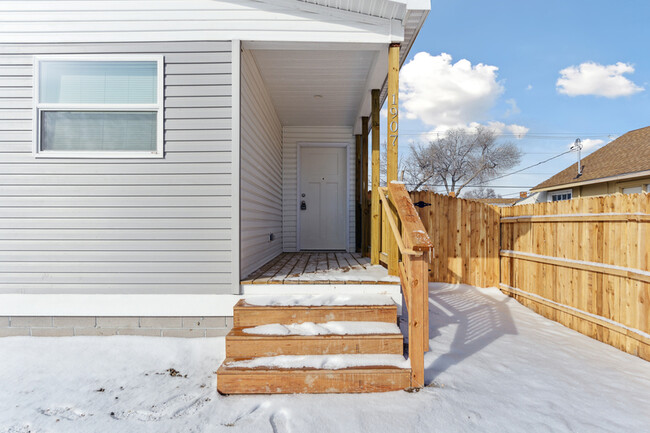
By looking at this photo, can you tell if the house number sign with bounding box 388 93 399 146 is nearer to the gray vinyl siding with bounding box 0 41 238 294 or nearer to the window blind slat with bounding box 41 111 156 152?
the gray vinyl siding with bounding box 0 41 238 294

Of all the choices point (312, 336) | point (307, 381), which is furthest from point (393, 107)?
point (307, 381)

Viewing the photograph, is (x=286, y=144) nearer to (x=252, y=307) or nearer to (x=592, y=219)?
(x=252, y=307)

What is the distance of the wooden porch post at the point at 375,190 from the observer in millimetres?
3582

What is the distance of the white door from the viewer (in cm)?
570

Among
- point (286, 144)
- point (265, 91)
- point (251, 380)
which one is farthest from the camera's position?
point (286, 144)

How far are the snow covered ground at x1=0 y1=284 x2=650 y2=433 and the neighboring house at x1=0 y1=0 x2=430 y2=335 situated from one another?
1.30ft

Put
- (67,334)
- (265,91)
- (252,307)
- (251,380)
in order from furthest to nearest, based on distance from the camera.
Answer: (265,91)
(67,334)
(252,307)
(251,380)

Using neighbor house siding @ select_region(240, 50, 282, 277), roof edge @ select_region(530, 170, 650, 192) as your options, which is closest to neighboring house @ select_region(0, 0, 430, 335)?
neighbor house siding @ select_region(240, 50, 282, 277)

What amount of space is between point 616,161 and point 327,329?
10875 mm

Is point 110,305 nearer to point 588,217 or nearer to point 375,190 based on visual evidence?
point 375,190

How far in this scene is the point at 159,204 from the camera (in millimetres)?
2955

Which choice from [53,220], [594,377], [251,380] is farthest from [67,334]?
[594,377]

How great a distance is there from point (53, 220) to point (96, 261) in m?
0.55

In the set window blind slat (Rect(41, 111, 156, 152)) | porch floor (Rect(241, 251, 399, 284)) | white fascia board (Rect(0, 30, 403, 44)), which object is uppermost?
white fascia board (Rect(0, 30, 403, 44))
